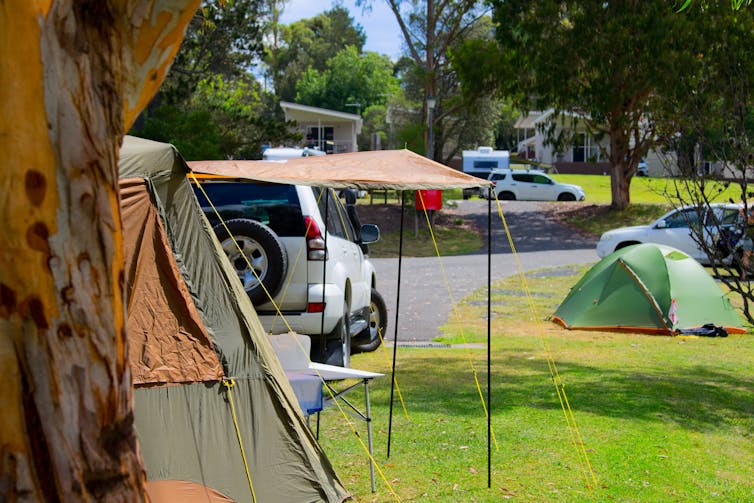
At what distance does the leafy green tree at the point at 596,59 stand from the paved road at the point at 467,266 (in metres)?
3.56

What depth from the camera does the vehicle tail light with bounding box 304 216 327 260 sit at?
29.3 feet

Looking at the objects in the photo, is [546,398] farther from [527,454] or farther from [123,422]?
[123,422]

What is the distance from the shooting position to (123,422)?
10.2 feet

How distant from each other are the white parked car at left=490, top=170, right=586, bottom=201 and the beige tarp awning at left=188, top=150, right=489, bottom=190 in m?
33.3

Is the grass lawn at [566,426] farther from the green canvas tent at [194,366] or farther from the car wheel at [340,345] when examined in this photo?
the green canvas tent at [194,366]

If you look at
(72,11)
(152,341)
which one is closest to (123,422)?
(72,11)

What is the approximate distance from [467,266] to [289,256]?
14.3m

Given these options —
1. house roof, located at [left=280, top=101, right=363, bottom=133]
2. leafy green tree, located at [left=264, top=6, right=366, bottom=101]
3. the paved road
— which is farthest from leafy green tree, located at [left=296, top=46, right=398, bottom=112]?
the paved road

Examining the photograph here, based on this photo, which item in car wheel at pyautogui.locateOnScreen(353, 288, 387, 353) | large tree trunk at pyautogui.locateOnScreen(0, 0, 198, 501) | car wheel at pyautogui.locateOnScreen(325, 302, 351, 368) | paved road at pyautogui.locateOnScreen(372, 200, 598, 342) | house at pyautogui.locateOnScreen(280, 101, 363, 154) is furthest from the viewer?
house at pyautogui.locateOnScreen(280, 101, 363, 154)

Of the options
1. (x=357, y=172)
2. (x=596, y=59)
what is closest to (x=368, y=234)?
(x=357, y=172)

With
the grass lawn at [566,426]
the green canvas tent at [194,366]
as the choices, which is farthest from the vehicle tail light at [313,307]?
the green canvas tent at [194,366]

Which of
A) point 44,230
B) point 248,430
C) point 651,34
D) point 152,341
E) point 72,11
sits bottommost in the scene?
point 248,430

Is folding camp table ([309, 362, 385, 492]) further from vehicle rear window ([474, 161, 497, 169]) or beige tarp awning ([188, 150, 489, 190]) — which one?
vehicle rear window ([474, 161, 497, 169])

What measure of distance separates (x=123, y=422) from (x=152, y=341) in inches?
94.7
